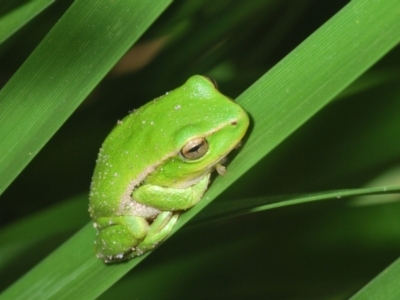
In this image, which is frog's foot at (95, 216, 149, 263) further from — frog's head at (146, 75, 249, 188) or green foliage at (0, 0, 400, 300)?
frog's head at (146, 75, 249, 188)

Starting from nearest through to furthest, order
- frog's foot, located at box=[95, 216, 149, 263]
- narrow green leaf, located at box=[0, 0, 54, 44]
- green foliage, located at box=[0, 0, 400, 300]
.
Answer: green foliage, located at box=[0, 0, 400, 300] < narrow green leaf, located at box=[0, 0, 54, 44] < frog's foot, located at box=[95, 216, 149, 263]

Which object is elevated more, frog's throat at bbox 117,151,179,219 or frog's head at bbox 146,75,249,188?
frog's head at bbox 146,75,249,188

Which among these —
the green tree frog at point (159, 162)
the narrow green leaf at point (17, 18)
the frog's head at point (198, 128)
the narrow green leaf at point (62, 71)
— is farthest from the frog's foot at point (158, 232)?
the narrow green leaf at point (17, 18)

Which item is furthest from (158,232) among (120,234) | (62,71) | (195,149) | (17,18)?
(17,18)

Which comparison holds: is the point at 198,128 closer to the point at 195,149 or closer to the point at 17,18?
the point at 195,149

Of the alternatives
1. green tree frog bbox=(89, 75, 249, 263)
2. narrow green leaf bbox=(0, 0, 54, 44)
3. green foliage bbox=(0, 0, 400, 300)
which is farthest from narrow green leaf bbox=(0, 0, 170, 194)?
green tree frog bbox=(89, 75, 249, 263)

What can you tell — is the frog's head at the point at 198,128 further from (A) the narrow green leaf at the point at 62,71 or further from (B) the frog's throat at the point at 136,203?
(A) the narrow green leaf at the point at 62,71

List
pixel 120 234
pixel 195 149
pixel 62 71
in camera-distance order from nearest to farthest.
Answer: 1. pixel 62 71
2. pixel 195 149
3. pixel 120 234
